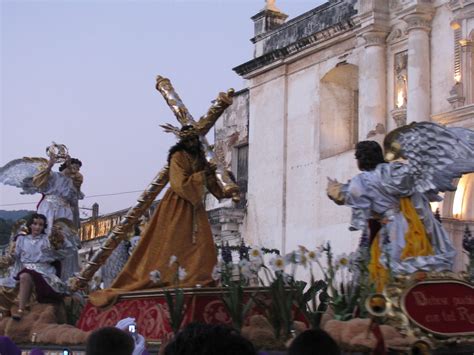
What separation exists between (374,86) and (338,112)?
6.21ft

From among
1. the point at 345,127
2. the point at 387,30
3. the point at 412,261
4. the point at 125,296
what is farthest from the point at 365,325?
the point at 345,127

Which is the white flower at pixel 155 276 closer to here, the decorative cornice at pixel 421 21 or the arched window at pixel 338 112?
the decorative cornice at pixel 421 21

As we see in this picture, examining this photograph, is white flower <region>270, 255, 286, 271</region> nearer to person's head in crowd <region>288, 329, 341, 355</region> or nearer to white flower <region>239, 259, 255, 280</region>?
white flower <region>239, 259, 255, 280</region>

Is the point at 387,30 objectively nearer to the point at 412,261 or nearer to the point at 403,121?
the point at 403,121

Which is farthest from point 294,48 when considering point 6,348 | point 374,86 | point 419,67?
point 6,348

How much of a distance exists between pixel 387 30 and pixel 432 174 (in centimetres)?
1181

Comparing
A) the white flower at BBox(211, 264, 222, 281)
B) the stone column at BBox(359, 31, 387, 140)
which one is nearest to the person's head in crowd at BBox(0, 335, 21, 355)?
the white flower at BBox(211, 264, 222, 281)

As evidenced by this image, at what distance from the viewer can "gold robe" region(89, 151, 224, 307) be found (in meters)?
8.02

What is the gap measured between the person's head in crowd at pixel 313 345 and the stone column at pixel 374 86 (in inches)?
591

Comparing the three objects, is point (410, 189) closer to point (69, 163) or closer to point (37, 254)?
point (37, 254)

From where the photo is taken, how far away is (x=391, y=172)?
713cm

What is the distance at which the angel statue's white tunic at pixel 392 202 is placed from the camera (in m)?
7.03

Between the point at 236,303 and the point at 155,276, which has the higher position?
the point at 155,276

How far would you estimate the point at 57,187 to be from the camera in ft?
36.2
